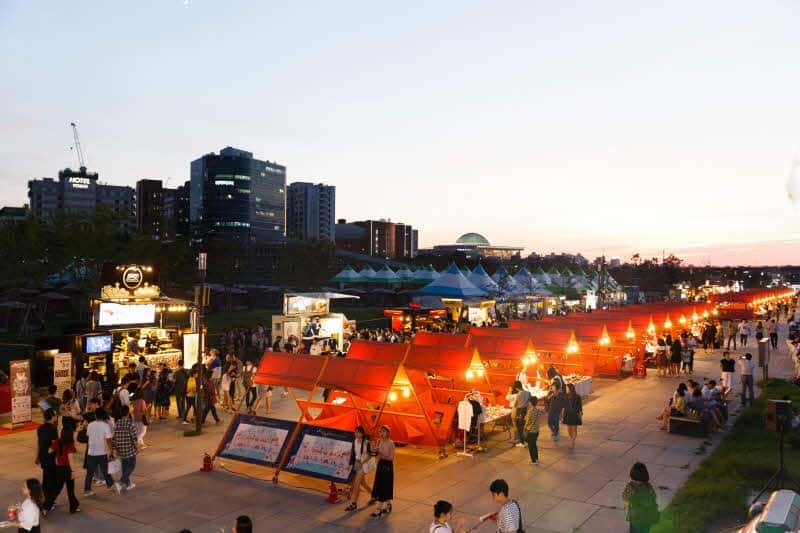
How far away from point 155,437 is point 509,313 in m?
44.0

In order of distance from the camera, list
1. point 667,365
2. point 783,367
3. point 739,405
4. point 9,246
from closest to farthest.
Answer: point 739,405
point 667,365
point 783,367
point 9,246

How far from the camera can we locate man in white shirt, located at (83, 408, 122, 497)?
427 inches

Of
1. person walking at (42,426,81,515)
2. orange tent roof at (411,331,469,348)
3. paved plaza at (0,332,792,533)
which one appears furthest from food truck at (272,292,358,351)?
person walking at (42,426,81,515)

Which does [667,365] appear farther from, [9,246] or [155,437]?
[9,246]

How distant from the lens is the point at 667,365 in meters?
A: 26.5

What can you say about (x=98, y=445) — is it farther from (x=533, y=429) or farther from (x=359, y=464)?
(x=533, y=429)

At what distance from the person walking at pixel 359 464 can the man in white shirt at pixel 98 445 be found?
172 inches

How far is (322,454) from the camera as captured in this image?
11.8 meters

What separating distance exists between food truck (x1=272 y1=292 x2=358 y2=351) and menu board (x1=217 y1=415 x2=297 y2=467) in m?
15.8

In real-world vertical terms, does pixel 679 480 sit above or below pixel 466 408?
below

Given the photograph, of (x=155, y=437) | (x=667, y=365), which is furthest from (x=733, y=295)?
(x=155, y=437)

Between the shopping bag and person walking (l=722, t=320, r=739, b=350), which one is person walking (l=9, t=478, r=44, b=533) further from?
person walking (l=722, t=320, r=739, b=350)

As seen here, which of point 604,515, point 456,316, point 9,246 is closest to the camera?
point 604,515

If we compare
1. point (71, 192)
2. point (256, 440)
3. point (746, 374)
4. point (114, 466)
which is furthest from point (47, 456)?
point (71, 192)
